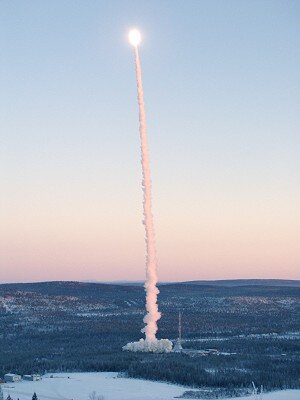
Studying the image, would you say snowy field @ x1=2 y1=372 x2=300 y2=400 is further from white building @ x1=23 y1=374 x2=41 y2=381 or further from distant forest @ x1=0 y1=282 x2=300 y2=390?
distant forest @ x1=0 y1=282 x2=300 y2=390

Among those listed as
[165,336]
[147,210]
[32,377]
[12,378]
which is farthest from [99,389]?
[165,336]

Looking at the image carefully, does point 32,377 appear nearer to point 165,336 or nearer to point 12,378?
point 12,378

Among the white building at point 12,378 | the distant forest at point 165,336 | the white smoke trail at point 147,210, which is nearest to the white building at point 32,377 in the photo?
the white building at point 12,378

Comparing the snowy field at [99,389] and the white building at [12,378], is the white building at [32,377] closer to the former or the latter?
the snowy field at [99,389]

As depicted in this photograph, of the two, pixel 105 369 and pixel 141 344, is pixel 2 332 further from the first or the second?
pixel 105 369

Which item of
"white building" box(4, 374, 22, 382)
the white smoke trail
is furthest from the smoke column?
"white building" box(4, 374, 22, 382)

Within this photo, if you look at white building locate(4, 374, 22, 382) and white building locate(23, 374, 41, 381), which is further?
white building locate(23, 374, 41, 381)

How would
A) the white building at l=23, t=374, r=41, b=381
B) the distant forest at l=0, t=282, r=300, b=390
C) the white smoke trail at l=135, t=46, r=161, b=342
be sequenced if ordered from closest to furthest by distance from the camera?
1. the white building at l=23, t=374, r=41, b=381
2. the distant forest at l=0, t=282, r=300, b=390
3. the white smoke trail at l=135, t=46, r=161, b=342

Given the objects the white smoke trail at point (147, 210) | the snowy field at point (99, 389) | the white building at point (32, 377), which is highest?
the white smoke trail at point (147, 210)

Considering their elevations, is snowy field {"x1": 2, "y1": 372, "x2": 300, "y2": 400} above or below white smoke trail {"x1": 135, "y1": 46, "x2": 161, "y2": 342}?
below
